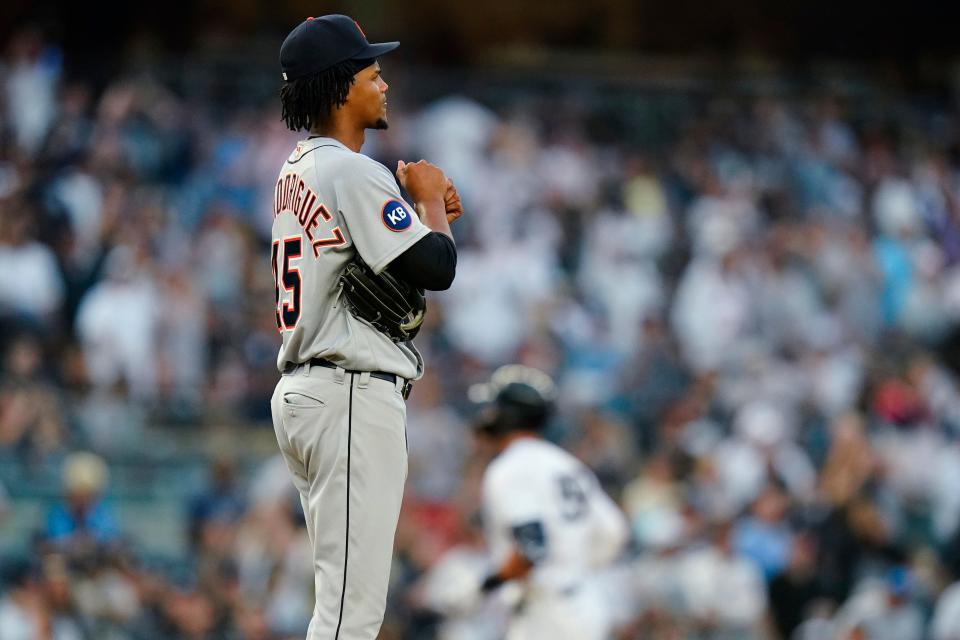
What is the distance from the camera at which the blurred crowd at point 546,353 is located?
10438 millimetres

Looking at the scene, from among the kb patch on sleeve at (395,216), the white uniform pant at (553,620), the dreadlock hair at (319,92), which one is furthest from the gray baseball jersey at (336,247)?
the white uniform pant at (553,620)

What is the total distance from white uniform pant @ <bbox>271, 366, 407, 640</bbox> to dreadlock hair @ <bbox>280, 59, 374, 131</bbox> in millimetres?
733

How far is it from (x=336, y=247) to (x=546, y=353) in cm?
837

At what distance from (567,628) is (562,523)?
1.44 feet

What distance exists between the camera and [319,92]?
446 cm

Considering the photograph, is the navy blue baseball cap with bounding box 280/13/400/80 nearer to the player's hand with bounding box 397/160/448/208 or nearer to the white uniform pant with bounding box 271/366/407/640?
the player's hand with bounding box 397/160/448/208

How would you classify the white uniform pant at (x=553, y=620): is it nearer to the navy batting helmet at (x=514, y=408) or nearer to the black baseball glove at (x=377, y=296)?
the navy batting helmet at (x=514, y=408)

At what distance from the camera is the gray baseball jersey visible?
14.0 feet

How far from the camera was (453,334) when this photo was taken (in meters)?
12.9

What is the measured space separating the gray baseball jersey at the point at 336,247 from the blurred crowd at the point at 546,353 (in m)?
5.71

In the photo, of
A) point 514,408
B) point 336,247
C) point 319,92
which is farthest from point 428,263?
point 514,408

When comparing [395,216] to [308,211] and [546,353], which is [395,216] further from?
[546,353]

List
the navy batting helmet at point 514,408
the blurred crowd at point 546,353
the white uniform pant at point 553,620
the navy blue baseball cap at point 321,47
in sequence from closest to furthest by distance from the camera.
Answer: the navy blue baseball cap at point 321,47 < the white uniform pant at point 553,620 < the navy batting helmet at point 514,408 < the blurred crowd at point 546,353

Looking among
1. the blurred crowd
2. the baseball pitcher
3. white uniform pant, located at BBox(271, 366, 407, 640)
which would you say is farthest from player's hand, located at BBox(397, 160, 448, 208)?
the blurred crowd
